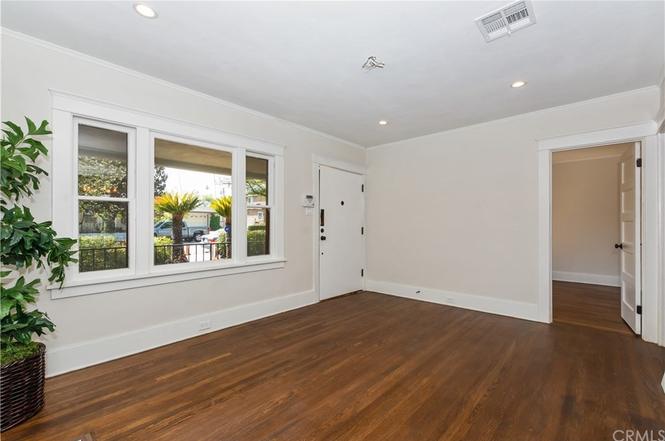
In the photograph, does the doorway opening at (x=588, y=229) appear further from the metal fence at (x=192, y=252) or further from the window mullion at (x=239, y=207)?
the metal fence at (x=192, y=252)

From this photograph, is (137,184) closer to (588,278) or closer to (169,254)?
(169,254)

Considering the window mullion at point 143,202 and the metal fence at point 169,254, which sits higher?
the window mullion at point 143,202

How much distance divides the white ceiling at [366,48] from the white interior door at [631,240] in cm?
98

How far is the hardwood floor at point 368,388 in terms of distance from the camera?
1.80m

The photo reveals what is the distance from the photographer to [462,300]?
14.2 feet

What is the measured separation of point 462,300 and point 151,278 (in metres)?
3.99

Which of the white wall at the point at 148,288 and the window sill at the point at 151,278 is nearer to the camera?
the white wall at the point at 148,288

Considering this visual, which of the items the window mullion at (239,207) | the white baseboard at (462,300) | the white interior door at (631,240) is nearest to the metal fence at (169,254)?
the window mullion at (239,207)

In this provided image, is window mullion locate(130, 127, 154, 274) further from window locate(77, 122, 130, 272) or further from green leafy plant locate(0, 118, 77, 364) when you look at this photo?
green leafy plant locate(0, 118, 77, 364)

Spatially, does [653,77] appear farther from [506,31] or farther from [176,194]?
[176,194]

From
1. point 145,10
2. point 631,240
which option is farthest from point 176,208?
point 631,240

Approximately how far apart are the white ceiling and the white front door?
160 cm

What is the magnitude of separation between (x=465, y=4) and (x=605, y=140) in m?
2.65

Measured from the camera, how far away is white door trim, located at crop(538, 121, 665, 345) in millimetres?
3041
